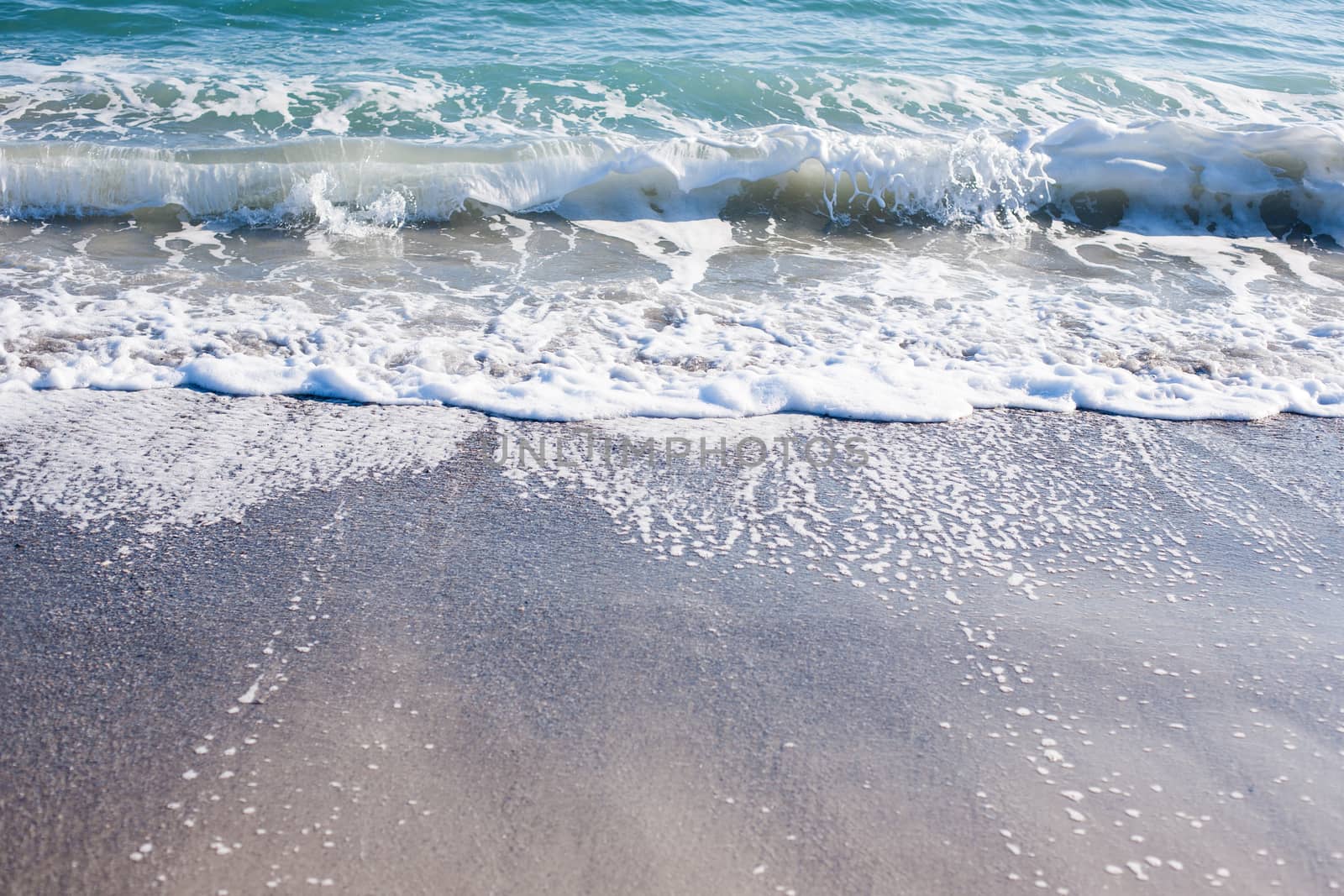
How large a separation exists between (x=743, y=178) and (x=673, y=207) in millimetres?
→ 617

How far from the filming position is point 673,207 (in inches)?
261

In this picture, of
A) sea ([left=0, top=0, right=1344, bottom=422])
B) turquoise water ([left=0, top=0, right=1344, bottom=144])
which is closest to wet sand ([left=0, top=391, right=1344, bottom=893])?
sea ([left=0, top=0, right=1344, bottom=422])

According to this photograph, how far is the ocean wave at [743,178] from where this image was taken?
6191 mm

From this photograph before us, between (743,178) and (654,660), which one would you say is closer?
(654,660)

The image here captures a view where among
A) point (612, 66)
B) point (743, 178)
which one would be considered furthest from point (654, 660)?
point (612, 66)

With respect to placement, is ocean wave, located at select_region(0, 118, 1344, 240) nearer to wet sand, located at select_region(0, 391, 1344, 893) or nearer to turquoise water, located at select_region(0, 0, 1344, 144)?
turquoise water, located at select_region(0, 0, 1344, 144)

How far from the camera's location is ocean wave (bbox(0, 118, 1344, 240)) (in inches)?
244

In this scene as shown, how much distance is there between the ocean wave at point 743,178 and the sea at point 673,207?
0.03m

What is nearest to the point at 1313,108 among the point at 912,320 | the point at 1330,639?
the point at 912,320

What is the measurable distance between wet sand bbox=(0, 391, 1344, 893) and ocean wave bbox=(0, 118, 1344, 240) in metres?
3.15

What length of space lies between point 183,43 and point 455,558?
28.0ft

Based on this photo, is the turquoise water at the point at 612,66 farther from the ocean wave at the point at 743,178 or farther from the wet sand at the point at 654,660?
the wet sand at the point at 654,660

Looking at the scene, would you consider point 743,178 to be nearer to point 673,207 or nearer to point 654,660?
point 673,207

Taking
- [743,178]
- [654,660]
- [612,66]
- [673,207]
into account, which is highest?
[612,66]
